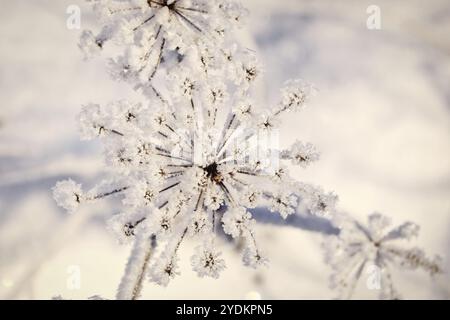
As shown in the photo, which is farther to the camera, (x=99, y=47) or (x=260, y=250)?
(x=260, y=250)

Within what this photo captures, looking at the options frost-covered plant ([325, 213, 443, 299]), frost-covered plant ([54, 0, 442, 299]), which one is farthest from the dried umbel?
frost-covered plant ([325, 213, 443, 299])

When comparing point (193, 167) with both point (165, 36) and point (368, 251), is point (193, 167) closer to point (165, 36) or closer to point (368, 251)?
point (165, 36)

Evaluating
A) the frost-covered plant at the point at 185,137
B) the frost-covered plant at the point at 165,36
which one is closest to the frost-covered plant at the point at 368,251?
the frost-covered plant at the point at 185,137

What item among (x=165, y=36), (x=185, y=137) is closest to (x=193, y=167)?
(x=185, y=137)

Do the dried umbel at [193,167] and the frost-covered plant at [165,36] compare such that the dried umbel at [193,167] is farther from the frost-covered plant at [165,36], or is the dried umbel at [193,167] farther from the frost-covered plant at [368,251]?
the frost-covered plant at [368,251]
